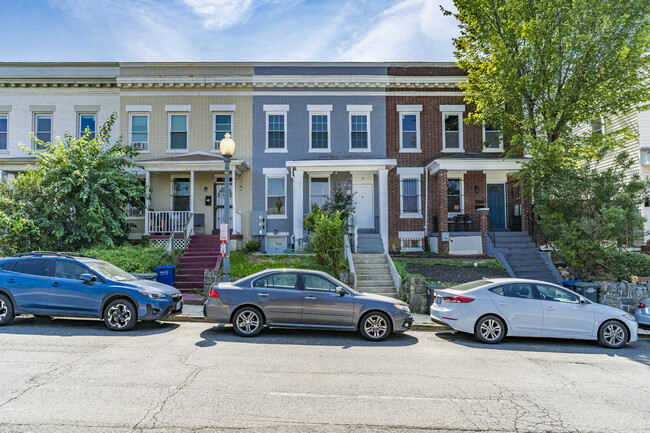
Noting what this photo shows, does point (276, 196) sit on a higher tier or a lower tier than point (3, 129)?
lower

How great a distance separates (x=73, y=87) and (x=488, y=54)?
18357mm

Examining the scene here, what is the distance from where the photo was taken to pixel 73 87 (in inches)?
736

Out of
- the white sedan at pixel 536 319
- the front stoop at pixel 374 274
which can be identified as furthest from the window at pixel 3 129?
the white sedan at pixel 536 319

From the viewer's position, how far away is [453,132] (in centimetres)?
1930

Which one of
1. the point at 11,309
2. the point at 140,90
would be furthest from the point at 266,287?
the point at 140,90

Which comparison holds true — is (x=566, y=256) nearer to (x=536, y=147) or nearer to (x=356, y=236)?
(x=536, y=147)

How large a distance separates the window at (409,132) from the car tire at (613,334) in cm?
1178

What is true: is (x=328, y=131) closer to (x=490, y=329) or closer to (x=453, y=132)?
(x=453, y=132)

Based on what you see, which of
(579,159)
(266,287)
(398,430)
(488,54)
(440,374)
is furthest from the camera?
(488,54)

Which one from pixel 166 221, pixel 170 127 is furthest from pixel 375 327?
pixel 170 127

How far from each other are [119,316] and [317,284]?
14.6ft

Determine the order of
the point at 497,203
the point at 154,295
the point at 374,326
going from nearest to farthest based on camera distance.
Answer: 1. the point at 374,326
2. the point at 154,295
3. the point at 497,203

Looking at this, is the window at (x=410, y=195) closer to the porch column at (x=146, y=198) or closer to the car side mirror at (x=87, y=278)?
the porch column at (x=146, y=198)

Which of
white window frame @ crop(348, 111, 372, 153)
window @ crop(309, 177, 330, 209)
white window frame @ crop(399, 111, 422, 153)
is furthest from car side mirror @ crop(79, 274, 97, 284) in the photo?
white window frame @ crop(399, 111, 422, 153)
